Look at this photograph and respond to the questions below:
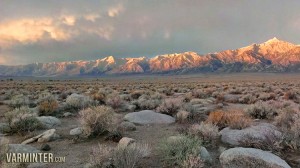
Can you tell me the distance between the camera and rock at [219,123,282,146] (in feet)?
33.3

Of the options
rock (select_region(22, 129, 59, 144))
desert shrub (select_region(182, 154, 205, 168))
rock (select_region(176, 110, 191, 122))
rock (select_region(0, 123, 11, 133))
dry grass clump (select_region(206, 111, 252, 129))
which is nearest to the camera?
desert shrub (select_region(182, 154, 205, 168))

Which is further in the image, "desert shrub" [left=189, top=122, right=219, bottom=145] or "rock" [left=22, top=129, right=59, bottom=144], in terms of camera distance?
"rock" [left=22, top=129, right=59, bottom=144]

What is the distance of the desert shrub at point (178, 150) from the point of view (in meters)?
8.53

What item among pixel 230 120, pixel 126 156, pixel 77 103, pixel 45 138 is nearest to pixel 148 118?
pixel 230 120

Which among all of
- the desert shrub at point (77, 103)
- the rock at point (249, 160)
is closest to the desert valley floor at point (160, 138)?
the rock at point (249, 160)

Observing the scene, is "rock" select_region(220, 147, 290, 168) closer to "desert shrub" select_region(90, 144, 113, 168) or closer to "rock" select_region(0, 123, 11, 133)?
"desert shrub" select_region(90, 144, 113, 168)

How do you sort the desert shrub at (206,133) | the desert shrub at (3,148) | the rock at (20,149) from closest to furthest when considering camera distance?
the desert shrub at (3,148)
the rock at (20,149)
the desert shrub at (206,133)

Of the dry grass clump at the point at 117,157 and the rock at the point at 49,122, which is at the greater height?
the dry grass clump at the point at 117,157

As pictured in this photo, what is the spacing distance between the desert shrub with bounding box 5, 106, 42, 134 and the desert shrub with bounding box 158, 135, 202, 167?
6966 mm

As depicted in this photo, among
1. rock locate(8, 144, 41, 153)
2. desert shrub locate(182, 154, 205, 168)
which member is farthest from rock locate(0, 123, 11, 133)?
desert shrub locate(182, 154, 205, 168)

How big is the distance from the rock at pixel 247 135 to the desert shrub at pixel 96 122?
4.19 m

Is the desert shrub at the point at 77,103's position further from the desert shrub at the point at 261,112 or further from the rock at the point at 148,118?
the desert shrub at the point at 261,112

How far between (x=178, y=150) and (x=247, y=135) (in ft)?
9.03

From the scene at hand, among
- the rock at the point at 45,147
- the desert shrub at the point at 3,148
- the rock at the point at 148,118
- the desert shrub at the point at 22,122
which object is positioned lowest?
the rock at the point at 148,118
